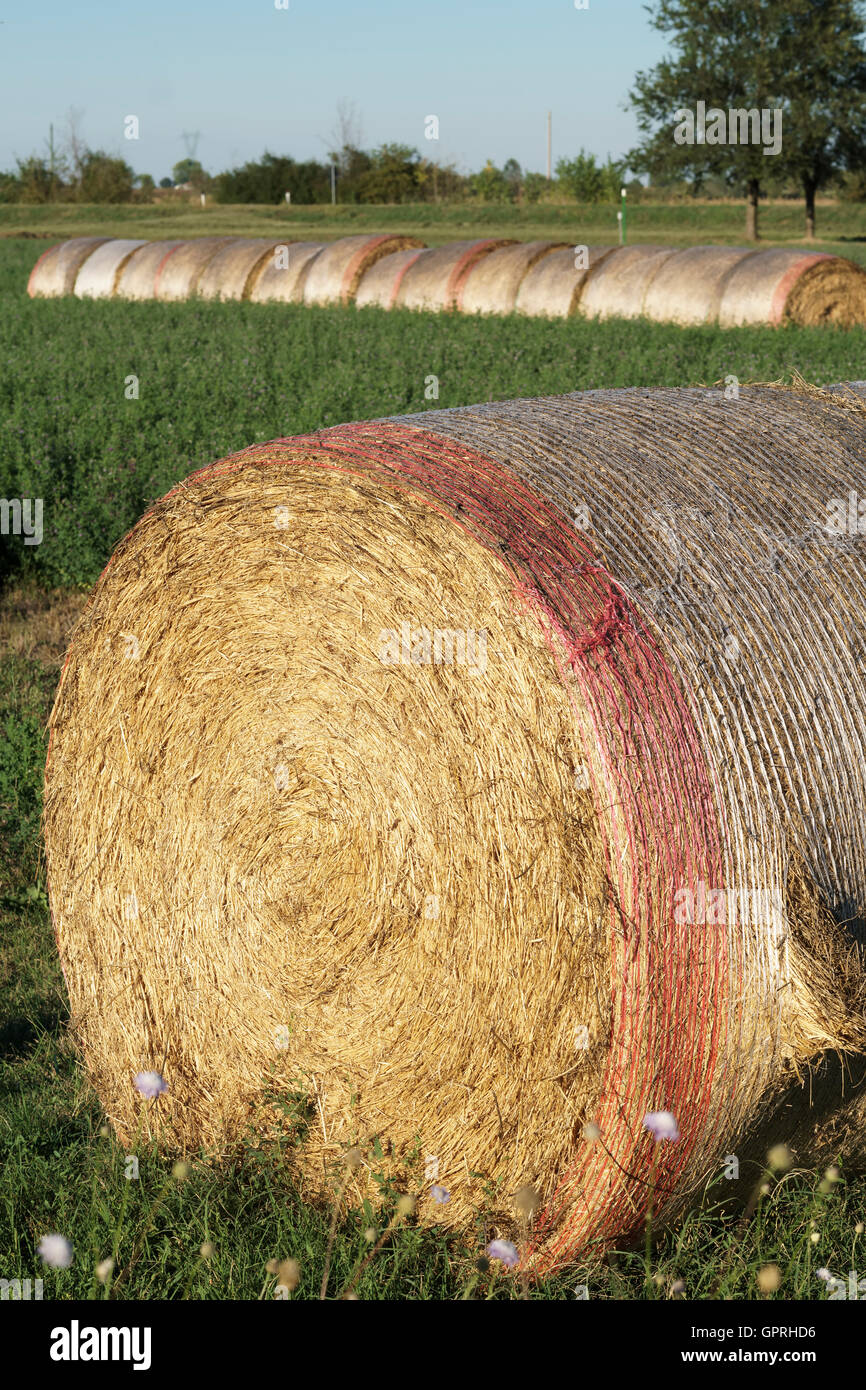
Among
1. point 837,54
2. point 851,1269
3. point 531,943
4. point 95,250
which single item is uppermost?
point 837,54

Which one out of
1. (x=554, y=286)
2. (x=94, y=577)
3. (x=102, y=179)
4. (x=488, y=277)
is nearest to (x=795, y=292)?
(x=554, y=286)

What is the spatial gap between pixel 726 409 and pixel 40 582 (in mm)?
6717

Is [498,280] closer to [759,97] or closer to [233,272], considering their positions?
[233,272]

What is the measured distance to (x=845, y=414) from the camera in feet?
14.0

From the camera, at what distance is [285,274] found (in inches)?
962

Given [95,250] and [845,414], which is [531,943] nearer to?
[845,414]

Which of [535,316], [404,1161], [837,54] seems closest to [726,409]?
[404,1161]

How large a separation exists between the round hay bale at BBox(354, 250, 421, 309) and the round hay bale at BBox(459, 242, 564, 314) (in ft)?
4.84

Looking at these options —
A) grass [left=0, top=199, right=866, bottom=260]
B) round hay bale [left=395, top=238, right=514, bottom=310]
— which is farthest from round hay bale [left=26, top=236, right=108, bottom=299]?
grass [left=0, top=199, right=866, bottom=260]

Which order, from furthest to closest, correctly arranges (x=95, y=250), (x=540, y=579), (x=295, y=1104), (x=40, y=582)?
(x=95, y=250)
(x=40, y=582)
(x=295, y=1104)
(x=540, y=579)

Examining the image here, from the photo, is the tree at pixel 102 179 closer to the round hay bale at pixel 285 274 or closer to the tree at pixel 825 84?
the tree at pixel 825 84

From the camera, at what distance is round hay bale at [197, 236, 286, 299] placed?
82.7ft

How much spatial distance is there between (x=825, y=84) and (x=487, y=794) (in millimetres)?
49709

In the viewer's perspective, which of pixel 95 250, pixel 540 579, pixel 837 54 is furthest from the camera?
pixel 837 54
